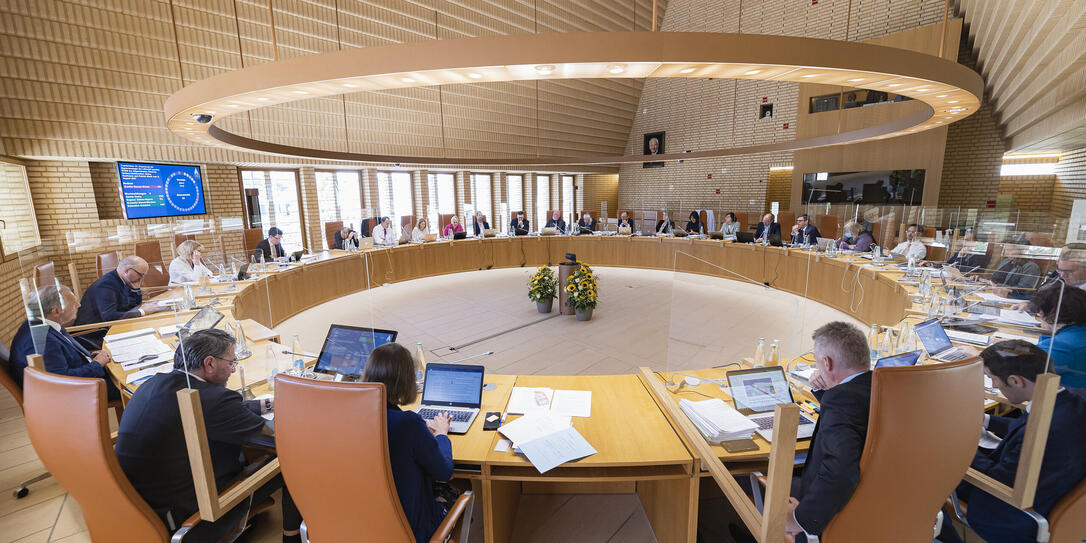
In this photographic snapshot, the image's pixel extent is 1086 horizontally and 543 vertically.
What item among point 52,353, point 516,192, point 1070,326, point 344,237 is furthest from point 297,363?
point 516,192

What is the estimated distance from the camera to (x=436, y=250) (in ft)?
28.9

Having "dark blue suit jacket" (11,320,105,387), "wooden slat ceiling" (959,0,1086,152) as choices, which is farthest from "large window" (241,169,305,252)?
"wooden slat ceiling" (959,0,1086,152)

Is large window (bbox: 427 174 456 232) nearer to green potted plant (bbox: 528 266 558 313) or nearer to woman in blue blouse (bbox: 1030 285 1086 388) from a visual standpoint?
green potted plant (bbox: 528 266 558 313)

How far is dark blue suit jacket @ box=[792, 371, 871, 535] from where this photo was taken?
1.31 m

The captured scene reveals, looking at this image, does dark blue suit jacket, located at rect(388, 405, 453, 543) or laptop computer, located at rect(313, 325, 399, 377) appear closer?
dark blue suit jacket, located at rect(388, 405, 453, 543)

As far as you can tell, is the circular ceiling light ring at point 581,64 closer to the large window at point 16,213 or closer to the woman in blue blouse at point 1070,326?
the woman in blue blouse at point 1070,326

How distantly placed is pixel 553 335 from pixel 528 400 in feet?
10.0

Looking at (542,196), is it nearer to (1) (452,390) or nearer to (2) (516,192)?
(2) (516,192)

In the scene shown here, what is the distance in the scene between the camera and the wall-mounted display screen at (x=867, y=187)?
8.97 metres

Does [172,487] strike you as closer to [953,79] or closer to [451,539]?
[451,539]

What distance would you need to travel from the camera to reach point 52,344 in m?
2.47

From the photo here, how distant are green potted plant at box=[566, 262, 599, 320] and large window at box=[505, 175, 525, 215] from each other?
347 inches

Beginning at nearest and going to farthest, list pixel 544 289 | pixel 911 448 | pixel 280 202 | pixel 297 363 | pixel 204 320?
pixel 911 448 < pixel 297 363 < pixel 204 320 < pixel 544 289 < pixel 280 202

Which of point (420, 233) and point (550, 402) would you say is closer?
point (550, 402)
